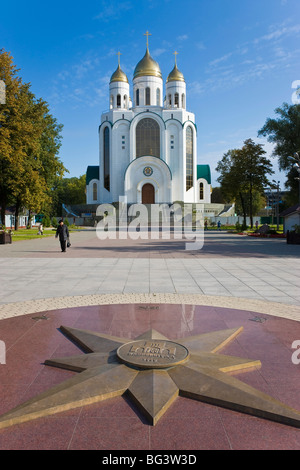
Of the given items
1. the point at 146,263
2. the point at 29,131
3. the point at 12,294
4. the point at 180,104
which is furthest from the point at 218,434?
the point at 180,104

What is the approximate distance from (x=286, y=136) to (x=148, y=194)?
107ft

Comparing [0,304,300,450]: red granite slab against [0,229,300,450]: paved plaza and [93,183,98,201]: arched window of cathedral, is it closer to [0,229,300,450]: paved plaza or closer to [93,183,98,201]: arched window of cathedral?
[0,229,300,450]: paved plaza

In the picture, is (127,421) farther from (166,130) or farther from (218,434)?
(166,130)

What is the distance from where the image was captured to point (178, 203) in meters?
62.9

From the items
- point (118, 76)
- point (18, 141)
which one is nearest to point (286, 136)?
point (18, 141)

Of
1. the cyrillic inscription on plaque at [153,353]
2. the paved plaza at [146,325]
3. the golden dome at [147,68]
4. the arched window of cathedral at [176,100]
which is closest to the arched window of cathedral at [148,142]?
the arched window of cathedral at [176,100]

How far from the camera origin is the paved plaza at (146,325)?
2852 mm

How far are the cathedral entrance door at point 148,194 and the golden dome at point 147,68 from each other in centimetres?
2174

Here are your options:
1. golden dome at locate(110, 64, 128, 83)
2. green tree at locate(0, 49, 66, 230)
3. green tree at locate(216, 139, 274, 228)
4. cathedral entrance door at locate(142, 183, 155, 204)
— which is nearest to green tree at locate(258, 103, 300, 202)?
green tree at locate(216, 139, 274, 228)

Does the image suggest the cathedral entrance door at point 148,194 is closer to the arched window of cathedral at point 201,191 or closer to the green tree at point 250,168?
the arched window of cathedral at point 201,191

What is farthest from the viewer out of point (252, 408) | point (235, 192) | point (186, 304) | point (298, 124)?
point (235, 192)
